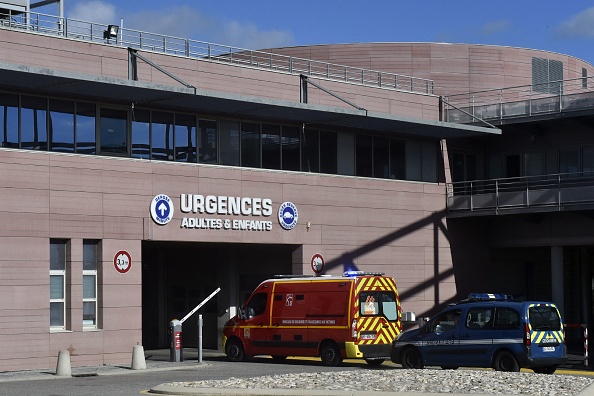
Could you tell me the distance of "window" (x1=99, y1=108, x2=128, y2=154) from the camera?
30.7m

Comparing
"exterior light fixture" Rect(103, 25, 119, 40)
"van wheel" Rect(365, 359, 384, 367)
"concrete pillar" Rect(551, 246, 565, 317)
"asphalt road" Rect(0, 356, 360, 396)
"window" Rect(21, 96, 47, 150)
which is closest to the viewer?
"asphalt road" Rect(0, 356, 360, 396)

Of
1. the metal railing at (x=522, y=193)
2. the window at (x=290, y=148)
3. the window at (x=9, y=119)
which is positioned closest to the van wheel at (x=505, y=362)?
the window at (x=290, y=148)

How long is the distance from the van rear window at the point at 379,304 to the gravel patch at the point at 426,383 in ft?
18.3

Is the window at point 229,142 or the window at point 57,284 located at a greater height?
the window at point 229,142

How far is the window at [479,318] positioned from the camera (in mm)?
26016

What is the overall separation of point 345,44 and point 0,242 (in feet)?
73.2

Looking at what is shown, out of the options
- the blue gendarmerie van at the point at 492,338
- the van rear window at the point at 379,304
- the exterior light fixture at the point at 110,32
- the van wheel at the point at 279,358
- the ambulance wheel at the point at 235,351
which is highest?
the exterior light fixture at the point at 110,32

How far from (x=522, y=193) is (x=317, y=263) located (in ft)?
26.4

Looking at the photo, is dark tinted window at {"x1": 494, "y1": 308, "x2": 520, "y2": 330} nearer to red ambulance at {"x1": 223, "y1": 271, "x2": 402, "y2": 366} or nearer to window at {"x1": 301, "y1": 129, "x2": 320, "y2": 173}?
red ambulance at {"x1": 223, "y1": 271, "x2": 402, "y2": 366}

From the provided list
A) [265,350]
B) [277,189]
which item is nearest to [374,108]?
[277,189]

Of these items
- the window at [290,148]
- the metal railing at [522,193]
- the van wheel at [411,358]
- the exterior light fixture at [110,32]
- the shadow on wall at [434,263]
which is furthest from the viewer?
the metal railing at [522,193]

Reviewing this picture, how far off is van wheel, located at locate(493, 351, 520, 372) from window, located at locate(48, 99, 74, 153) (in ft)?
41.3

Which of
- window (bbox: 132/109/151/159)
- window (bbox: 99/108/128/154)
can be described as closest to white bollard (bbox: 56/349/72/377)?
window (bbox: 99/108/128/154)

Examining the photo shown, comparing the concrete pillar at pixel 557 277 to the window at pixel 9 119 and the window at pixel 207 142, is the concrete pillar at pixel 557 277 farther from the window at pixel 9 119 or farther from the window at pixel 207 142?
the window at pixel 9 119
